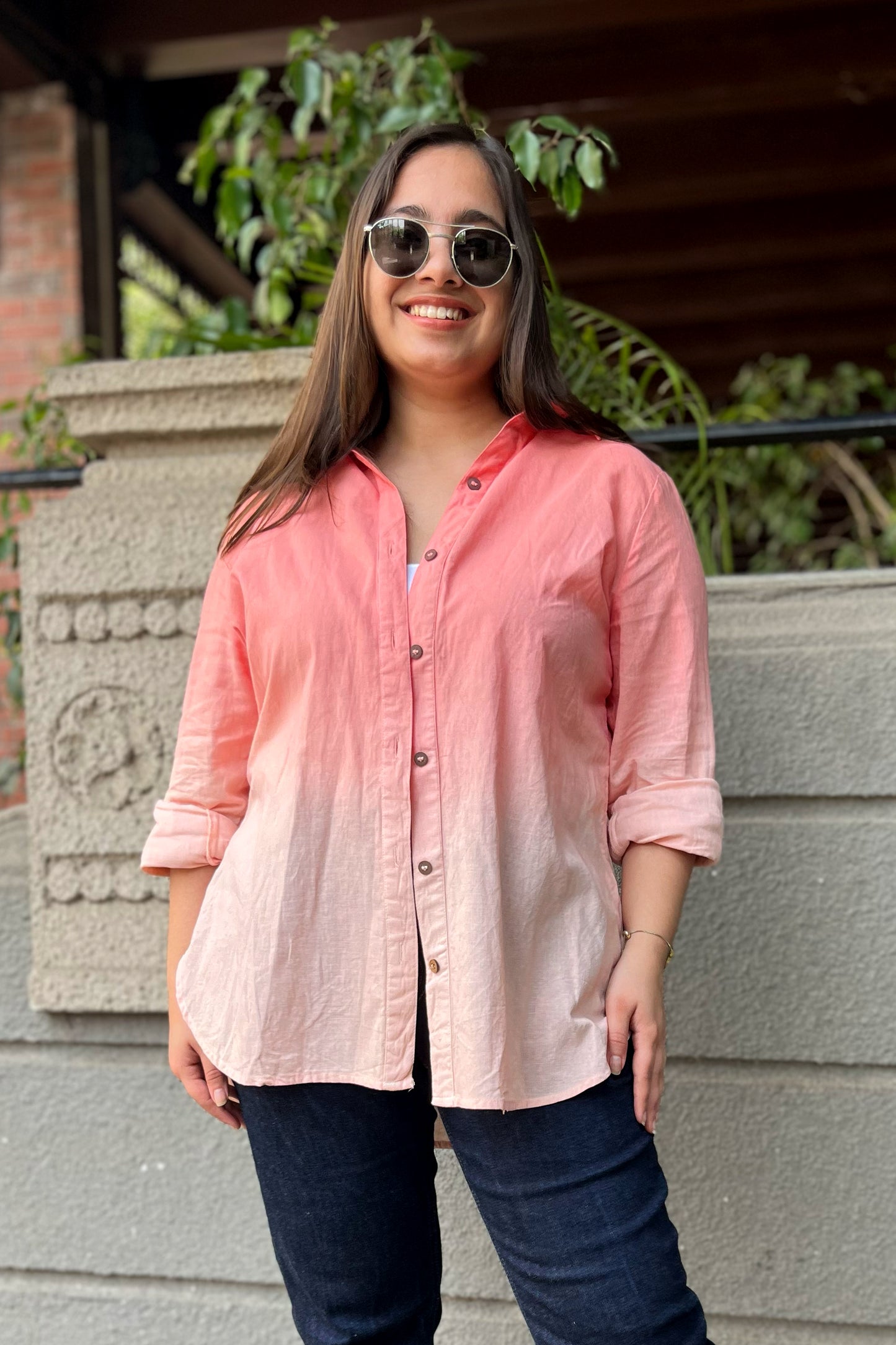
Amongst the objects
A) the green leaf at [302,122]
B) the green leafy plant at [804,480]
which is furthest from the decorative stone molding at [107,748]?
the green leafy plant at [804,480]

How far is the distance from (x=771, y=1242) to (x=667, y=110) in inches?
198

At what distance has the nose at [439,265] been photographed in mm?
1368

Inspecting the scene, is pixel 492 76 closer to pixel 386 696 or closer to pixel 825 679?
pixel 825 679

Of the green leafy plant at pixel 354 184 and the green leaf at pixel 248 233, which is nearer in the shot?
the green leafy plant at pixel 354 184

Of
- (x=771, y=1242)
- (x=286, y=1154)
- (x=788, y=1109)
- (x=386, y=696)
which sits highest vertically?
(x=386, y=696)

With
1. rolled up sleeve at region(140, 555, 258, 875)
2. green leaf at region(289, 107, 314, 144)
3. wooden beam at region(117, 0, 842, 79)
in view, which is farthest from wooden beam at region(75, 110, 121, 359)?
rolled up sleeve at region(140, 555, 258, 875)

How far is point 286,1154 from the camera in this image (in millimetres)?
1334

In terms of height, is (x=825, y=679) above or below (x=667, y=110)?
below

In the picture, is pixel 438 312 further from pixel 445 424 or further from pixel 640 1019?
pixel 640 1019

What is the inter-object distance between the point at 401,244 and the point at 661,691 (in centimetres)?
59

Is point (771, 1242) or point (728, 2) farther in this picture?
point (728, 2)

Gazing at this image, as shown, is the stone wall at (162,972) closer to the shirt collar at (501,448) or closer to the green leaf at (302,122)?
the shirt collar at (501,448)

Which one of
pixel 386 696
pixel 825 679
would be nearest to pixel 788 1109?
pixel 825 679

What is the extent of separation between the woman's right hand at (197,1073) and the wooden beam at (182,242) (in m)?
5.40
